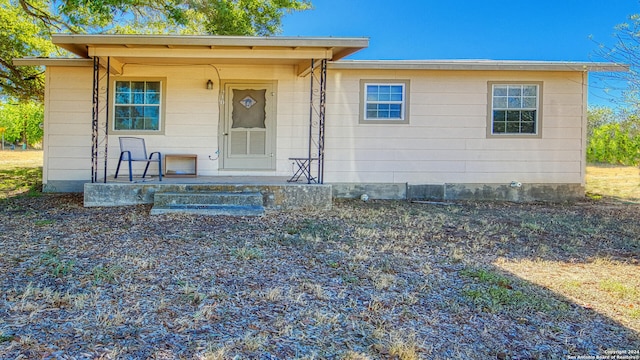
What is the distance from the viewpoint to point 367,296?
312cm

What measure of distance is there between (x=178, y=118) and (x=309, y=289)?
18.5 feet

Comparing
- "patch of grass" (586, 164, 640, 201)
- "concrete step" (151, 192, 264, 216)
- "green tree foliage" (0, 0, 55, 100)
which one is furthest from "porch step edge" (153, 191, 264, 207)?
"patch of grass" (586, 164, 640, 201)

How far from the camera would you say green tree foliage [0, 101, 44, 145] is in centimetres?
2433

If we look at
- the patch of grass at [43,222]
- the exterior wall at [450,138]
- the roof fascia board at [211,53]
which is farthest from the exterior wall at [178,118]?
the patch of grass at [43,222]

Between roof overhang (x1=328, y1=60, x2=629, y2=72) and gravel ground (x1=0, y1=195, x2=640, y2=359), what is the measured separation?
10.4 ft

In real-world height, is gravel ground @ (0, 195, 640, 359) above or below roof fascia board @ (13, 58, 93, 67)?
below

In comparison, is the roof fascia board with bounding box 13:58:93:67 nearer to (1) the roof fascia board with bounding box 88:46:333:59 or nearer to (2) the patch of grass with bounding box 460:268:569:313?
(1) the roof fascia board with bounding box 88:46:333:59

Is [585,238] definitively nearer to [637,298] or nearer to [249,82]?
[637,298]

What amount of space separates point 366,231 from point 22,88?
10126mm

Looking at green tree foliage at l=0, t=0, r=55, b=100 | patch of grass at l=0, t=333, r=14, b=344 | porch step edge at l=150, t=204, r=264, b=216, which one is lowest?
patch of grass at l=0, t=333, r=14, b=344

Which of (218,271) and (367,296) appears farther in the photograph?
(218,271)

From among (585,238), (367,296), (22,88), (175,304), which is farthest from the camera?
(22,88)

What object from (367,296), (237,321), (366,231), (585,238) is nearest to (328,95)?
(366,231)

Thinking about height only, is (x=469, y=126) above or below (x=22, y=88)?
below
